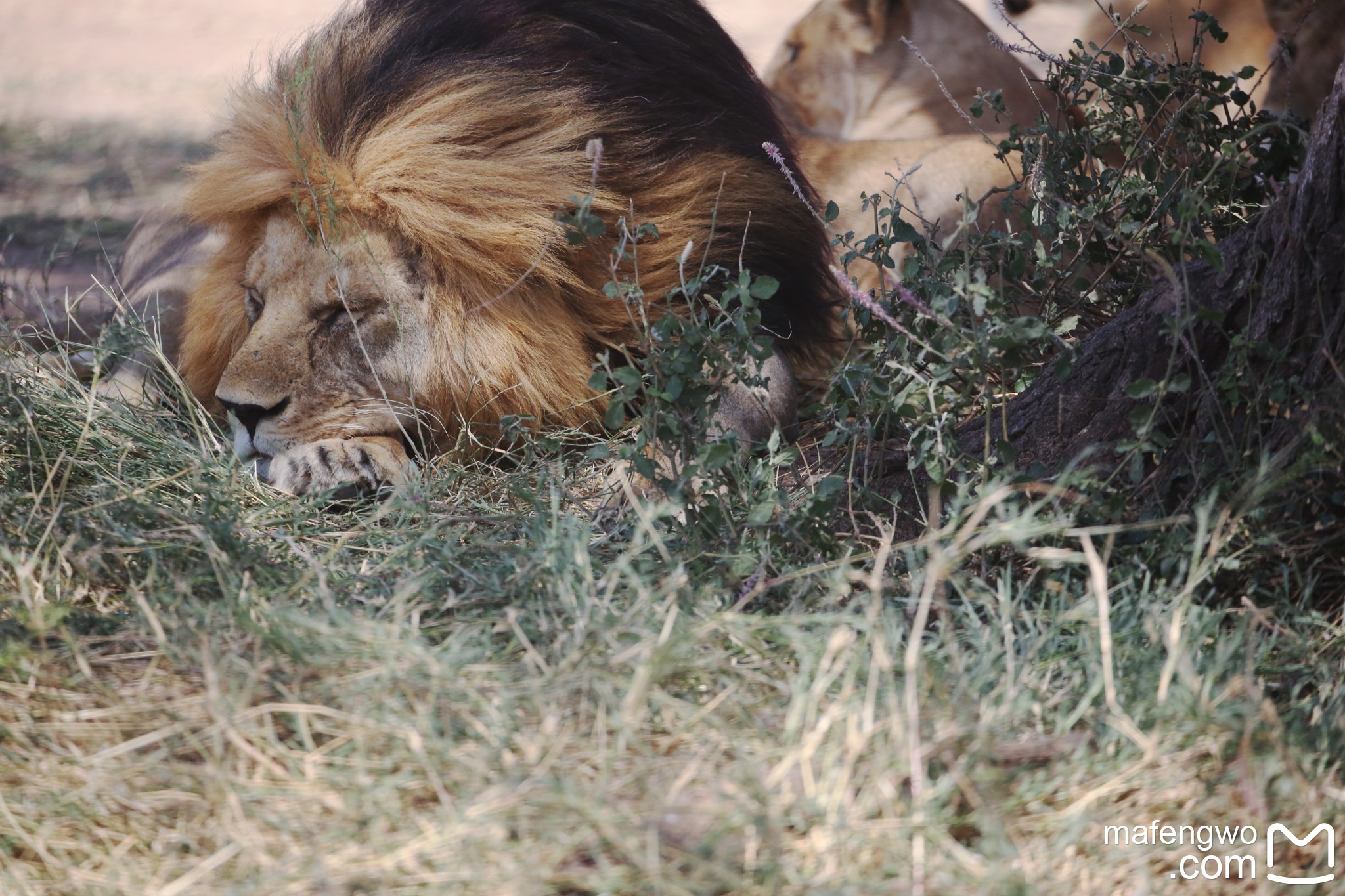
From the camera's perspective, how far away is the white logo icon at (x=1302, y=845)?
1.19 meters

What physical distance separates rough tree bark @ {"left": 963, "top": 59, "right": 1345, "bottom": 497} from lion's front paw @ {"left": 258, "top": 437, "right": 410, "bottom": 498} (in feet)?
3.75

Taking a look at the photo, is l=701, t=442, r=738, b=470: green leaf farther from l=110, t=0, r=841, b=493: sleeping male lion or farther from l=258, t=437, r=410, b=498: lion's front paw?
l=258, t=437, r=410, b=498: lion's front paw

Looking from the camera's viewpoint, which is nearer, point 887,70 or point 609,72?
point 609,72

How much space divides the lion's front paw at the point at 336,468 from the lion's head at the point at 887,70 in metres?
2.23

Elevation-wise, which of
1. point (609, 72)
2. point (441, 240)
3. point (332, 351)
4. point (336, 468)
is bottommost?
point (336, 468)

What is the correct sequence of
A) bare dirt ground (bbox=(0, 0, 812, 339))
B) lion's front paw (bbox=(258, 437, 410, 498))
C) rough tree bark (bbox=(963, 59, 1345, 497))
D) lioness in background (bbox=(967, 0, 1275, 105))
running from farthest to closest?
lioness in background (bbox=(967, 0, 1275, 105)) → bare dirt ground (bbox=(0, 0, 812, 339)) → lion's front paw (bbox=(258, 437, 410, 498)) → rough tree bark (bbox=(963, 59, 1345, 497))

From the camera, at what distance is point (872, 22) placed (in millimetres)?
4223

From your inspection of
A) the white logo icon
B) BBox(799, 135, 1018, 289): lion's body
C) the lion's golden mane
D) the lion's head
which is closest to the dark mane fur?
the lion's golden mane

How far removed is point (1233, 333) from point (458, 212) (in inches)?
52.0

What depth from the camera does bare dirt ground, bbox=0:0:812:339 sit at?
3926 millimetres

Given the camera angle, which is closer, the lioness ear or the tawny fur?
the tawny fur

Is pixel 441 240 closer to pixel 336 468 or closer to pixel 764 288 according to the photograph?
pixel 336 468

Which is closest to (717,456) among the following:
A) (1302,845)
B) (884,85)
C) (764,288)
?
(764,288)

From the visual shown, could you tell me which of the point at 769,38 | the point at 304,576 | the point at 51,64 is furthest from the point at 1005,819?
the point at 51,64
